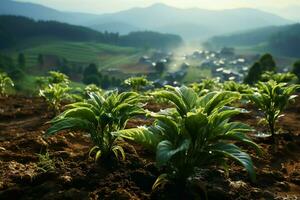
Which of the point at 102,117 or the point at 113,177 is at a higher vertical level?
the point at 102,117

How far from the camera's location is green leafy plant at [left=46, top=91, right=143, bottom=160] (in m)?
6.39

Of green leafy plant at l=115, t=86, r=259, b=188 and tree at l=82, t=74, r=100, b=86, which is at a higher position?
green leafy plant at l=115, t=86, r=259, b=188

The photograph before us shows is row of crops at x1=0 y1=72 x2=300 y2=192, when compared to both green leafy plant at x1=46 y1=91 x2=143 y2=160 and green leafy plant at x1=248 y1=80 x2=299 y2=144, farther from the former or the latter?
green leafy plant at x1=248 y1=80 x2=299 y2=144

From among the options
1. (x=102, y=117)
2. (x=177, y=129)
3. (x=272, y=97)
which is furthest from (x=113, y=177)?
(x=272, y=97)

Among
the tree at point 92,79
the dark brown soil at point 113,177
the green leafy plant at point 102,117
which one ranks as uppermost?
the green leafy plant at point 102,117

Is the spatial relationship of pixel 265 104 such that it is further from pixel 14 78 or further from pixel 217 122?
pixel 14 78

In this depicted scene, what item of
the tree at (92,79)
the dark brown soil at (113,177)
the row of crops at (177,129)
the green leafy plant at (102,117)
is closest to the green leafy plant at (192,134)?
the row of crops at (177,129)

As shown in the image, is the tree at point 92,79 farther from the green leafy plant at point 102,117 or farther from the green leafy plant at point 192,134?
the green leafy plant at point 192,134

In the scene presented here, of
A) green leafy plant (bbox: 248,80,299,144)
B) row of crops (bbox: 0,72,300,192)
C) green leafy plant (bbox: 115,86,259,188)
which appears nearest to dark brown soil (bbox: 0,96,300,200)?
row of crops (bbox: 0,72,300,192)

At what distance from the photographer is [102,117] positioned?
636cm

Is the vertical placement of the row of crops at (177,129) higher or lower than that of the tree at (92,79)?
higher

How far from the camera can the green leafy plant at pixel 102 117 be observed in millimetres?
6395

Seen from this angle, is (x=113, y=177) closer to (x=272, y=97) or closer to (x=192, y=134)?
(x=192, y=134)

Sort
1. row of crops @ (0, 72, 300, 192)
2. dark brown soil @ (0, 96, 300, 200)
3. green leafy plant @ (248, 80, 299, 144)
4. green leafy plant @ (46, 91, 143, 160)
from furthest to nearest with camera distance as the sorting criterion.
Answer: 1. green leafy plant @ (248, 80, 299, 144)
2. green leafy plant @ (46, 91, 143, 160)
3. dark brown soil @ (0, 96, 300, 200)
4. row of crops @ (0, 72, 300, 192)
